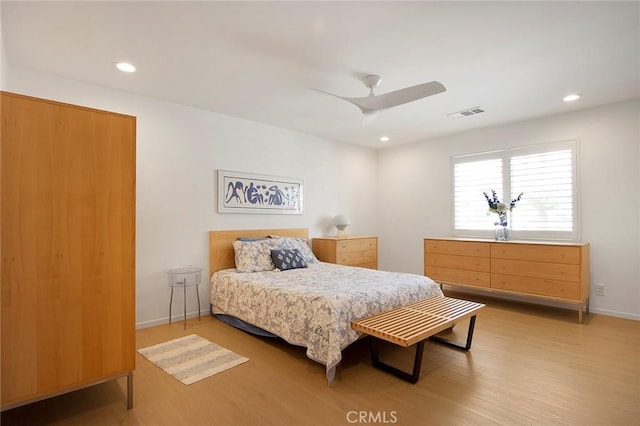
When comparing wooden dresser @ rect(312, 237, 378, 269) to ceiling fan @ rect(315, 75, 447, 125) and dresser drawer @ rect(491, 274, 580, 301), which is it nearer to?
dresser drawer @ rect(491, 274, 580, 301)

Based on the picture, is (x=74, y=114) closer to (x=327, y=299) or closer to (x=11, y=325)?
(x=11, y=325)

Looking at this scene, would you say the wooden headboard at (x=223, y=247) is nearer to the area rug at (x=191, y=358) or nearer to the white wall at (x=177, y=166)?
the white wall at (x=177, y=166)

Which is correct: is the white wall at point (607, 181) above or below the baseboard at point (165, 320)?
above

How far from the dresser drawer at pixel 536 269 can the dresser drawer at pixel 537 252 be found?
0.17ft

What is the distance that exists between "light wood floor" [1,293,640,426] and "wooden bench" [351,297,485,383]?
11 cm

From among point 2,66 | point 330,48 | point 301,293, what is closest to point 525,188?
point 330,48

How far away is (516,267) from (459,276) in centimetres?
77

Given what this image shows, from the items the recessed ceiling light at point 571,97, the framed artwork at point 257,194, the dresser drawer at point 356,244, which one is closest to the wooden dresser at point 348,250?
the dresser drawer at point 356,244

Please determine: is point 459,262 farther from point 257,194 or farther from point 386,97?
point 257,194

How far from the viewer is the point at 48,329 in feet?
5.95

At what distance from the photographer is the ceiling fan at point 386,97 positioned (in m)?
2.69

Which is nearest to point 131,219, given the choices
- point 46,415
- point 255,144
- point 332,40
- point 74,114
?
point 74,114

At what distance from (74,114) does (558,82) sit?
4187mm

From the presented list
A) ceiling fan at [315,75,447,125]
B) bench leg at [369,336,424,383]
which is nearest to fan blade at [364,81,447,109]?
ceiling fan at [315,75,447,125]
